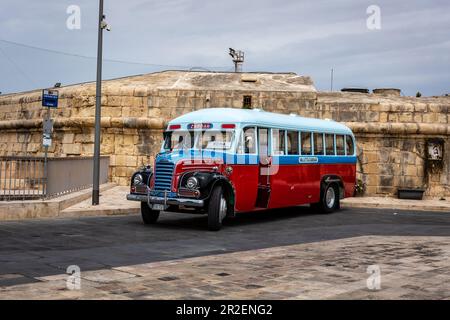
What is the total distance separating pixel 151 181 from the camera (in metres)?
10.7

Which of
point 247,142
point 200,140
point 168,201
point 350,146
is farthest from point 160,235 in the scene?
point 350,146

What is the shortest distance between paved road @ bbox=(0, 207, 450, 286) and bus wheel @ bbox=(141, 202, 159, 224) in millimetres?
173

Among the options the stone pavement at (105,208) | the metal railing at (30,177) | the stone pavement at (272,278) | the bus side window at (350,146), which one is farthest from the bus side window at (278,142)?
the metal railing at (30,177)

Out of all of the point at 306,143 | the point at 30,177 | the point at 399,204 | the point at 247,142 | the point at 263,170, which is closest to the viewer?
the point at 247,142

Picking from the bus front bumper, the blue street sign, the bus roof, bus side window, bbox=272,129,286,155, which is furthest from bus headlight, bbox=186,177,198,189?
the blue street sign

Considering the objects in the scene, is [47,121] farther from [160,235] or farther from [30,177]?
[160,235]

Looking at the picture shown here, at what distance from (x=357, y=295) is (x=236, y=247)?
3410 mm

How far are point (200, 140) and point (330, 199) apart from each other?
16.5 feet

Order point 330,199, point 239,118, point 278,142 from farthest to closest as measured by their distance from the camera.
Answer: point 330,199
point 278,142
point 239,118

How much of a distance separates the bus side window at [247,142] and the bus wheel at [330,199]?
366 cm

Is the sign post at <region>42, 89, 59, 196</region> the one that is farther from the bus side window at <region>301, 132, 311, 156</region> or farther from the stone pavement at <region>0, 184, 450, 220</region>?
the bus side window at <region>301, 132, 311, 156</region>

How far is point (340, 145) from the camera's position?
1491 centimetres

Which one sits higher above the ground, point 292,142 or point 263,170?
point 292,142

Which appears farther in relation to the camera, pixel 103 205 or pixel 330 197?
pixel 330 197
